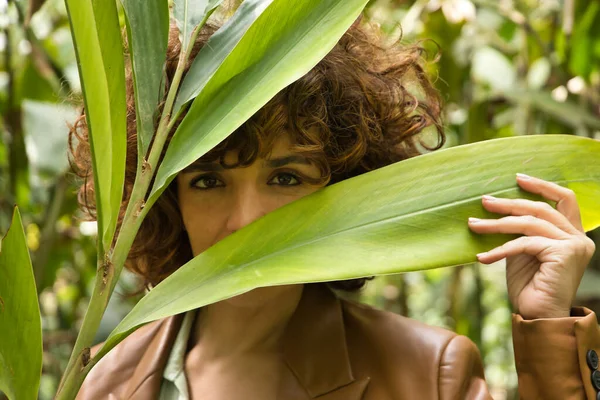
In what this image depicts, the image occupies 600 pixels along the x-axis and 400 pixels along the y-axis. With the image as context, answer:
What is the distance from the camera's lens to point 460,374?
92 centimetres

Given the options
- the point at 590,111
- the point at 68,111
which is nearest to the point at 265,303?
the point at 68,111

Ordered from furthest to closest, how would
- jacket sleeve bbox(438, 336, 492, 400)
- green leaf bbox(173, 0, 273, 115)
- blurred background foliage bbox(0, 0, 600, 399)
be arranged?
1. blurred background foliage bbox(0, 0, 600, 399)
2. jacket sleeve bbox(438, 336, 492, 400)
3. green leaf bbox(173, 0, 273, 115)

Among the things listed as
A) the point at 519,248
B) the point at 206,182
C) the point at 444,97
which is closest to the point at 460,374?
the point at 519,248

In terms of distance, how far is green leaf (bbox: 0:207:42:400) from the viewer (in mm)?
612

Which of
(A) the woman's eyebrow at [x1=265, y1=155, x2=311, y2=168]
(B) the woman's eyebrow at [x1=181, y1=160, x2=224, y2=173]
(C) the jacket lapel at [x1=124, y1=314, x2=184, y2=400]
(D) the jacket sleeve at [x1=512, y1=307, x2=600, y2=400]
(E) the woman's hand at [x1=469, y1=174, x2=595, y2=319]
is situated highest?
(B) the woman's eyebrow at [x1=181, y1=160, x2=224, y2=173]

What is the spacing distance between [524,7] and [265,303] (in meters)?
1.14

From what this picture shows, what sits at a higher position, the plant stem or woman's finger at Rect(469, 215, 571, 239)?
the plant stem

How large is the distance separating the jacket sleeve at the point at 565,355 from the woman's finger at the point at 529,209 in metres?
0.10

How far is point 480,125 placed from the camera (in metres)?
1.49

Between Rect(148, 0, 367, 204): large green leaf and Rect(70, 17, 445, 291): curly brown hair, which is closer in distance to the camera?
Rect(148, 0, 367, 204): large green leaf

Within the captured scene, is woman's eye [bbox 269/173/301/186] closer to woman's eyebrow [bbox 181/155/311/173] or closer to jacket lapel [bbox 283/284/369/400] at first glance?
woman's eyebrow [bbox 181/155/311/173]

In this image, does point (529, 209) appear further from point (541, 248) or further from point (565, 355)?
point (565, 355)

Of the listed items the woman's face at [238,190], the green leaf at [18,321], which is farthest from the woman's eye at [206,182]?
the green leaf at [18,321]

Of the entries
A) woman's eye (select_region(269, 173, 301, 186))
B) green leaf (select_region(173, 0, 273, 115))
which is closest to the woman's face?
woman's eye (select_region(269, 173, 301, 186))
